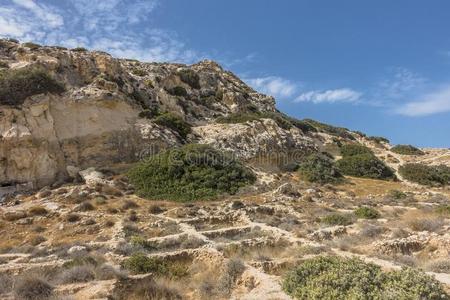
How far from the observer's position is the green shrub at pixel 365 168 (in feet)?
130

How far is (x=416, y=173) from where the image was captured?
39.5 metres

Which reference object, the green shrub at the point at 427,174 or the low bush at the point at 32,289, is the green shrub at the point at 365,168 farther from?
the low bush at the point at 32,289

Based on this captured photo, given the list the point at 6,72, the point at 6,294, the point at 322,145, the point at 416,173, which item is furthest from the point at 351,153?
the point at 6,294

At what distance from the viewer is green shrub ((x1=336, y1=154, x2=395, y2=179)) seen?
3972 centimetres

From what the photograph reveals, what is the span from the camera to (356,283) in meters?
7.59

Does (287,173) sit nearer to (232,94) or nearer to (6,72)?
(232,94)

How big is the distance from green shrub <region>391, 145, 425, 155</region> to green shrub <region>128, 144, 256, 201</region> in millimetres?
35451

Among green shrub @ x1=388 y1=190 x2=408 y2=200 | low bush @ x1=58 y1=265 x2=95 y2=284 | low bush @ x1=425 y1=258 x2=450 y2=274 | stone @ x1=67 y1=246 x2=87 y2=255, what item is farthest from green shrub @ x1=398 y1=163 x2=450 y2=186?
low bush @ x1=58 y1=265 x2=95 y2=284

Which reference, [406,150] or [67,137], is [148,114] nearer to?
[67,137]

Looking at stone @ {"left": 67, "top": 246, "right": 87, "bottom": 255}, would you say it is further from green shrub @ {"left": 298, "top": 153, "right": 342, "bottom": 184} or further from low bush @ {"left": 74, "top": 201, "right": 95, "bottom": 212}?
green shrub @ {"left": 298, "top": 153, "right": 342, "bottom": 184}

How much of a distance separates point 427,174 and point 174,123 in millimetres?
25632

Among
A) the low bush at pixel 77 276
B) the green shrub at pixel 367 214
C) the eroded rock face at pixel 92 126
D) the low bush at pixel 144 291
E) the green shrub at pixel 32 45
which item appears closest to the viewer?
the low bush at pixel 144 291

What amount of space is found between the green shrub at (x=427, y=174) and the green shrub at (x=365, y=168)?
1533 millimetres

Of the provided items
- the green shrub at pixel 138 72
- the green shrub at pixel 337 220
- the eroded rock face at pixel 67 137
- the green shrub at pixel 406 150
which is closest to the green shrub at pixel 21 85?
the eroded rock face at pixel 67 137
